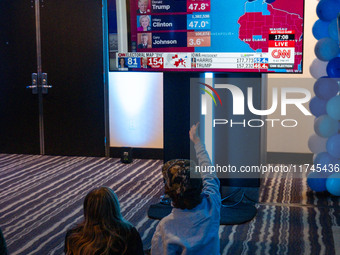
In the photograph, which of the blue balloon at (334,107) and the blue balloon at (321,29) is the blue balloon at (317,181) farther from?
the blue balloon at (321,29)

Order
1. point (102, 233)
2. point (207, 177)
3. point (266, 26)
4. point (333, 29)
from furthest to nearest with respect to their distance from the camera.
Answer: point (333, 29) → point (266, 26) → point (207, 177) → point (102, 233)

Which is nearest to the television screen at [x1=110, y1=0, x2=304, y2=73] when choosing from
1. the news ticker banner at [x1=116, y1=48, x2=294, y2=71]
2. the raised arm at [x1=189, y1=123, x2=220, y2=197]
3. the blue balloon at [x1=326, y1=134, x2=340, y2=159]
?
the news ticker banner at [x1=116, y1=48, x2=294, y2=71]

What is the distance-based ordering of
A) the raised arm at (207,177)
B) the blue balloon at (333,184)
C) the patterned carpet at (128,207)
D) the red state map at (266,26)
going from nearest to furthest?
the raised arm at (207,177) → the patterned carpet at (128,207) → the red state map at (266,26) → the blue balloon at (333,184)

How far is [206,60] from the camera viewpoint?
3691 millimetres

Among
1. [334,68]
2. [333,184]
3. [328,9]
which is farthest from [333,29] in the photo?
[333,184]

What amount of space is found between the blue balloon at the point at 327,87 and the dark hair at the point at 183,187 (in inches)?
87.7

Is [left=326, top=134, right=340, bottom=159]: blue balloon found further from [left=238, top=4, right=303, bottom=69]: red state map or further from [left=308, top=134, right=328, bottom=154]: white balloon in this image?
[left=238, top=4, right=303, bottom=69]: red state map

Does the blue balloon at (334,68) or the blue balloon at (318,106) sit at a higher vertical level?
the blue balloon at (334,68)

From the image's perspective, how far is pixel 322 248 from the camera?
2.94 meters

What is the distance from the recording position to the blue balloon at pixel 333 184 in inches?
151

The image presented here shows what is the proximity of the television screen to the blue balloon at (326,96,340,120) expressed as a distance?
0.37 m

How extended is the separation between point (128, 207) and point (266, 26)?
171cm

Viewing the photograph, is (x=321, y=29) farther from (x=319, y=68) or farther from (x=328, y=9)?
(x=319, y=68)

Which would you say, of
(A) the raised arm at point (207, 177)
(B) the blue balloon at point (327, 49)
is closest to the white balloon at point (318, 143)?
(B) the blue balloon at point (327, 49)
